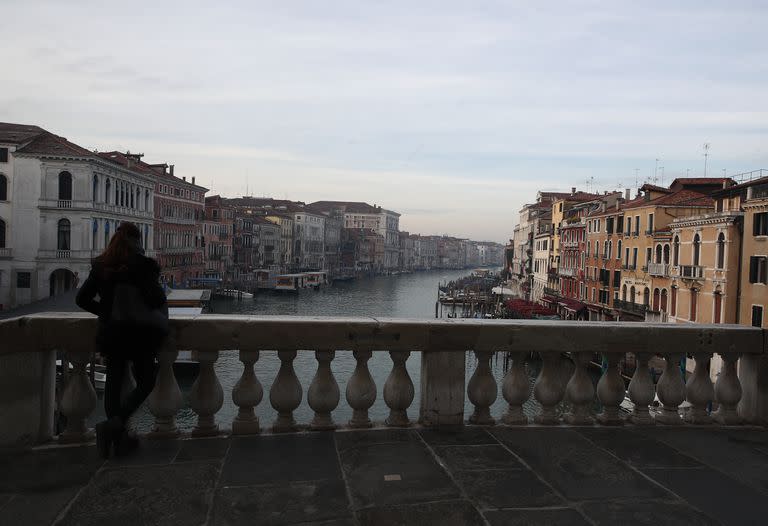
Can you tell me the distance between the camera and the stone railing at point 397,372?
3344mm

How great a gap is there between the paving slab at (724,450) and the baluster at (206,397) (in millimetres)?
2507

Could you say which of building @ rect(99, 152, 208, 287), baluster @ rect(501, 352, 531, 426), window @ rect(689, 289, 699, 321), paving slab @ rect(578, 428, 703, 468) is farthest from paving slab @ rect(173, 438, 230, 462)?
building @ rect(99, 152, 208, 287)

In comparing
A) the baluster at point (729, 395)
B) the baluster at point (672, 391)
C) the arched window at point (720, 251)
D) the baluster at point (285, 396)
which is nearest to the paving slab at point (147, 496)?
the baluster at point (285, 396)

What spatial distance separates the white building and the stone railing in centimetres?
3830

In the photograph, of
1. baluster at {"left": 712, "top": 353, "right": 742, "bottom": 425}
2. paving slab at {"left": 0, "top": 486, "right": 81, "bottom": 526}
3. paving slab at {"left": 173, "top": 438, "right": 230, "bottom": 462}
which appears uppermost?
baluster at {"left": 712, "top": 353, "right": 742, "bottom": 425}

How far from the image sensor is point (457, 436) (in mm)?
3607

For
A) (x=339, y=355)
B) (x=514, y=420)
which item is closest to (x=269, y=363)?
(x=339, y=355)

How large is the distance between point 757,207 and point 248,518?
1107 inches

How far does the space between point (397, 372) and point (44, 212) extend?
138ft

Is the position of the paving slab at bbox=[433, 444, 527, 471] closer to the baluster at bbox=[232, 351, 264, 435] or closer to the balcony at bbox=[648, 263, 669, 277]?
the baluster at bbox=[232, 351, 264, 435]

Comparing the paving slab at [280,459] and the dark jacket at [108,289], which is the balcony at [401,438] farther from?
the dark jacket at [108,289]

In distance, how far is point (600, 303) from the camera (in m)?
43.1

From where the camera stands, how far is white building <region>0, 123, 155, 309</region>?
3856 cm

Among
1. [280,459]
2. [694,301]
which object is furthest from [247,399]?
[694,301]
